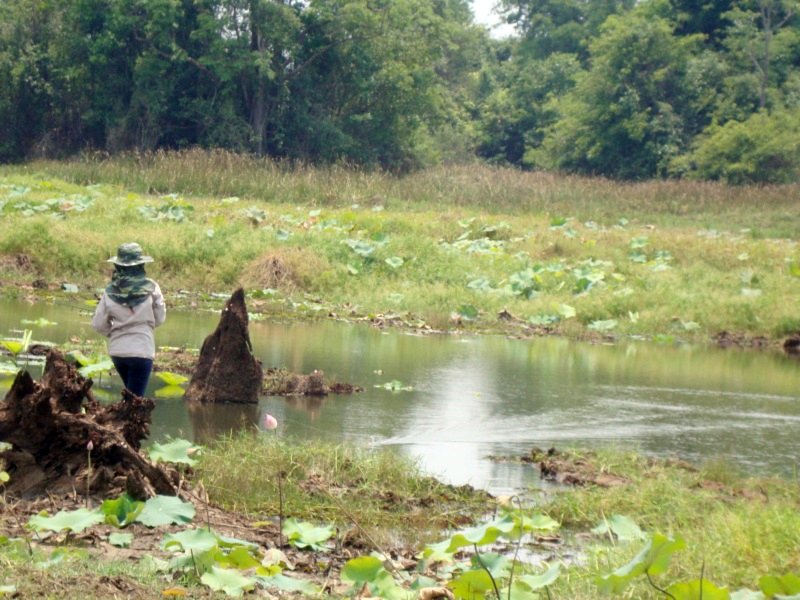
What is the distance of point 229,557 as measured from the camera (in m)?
5.89

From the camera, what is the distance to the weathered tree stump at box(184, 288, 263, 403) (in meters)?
11.7

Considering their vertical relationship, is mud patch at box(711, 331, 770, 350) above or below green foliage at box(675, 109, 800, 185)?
below

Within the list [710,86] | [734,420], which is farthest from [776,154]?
[734,420]

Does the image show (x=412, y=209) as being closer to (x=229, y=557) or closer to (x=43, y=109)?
(x=43, y=109)

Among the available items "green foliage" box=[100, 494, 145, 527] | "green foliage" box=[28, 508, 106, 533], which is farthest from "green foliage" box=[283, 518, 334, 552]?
"green foliage" box=[28, 508, 106, 533]

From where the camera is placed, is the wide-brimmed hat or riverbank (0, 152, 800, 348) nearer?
the wide-brimmed hat

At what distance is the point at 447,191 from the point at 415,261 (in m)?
13.9

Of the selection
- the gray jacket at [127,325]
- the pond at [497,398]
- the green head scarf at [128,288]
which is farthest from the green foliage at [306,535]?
the green head scarf at [128,288]

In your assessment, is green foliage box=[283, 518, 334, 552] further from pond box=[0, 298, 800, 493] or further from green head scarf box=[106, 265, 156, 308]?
green head scarf box=[106, 265, 156, 308]

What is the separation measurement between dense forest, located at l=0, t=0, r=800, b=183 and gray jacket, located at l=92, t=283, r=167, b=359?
31365 millimetres

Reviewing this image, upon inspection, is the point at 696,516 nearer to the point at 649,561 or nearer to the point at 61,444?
the point at 649,561

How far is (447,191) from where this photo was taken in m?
37.5

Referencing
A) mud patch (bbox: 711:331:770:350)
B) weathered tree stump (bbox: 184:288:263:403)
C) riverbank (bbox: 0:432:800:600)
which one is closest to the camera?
riverbank (bbox: 0:432:800:600)

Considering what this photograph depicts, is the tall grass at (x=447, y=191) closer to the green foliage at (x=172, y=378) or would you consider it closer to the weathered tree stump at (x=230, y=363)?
the green foliage at (x=172, y=378)
